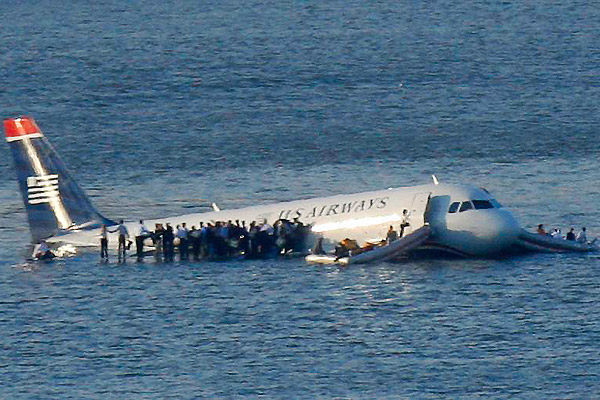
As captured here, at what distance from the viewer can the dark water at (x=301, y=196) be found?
7512 centimetres

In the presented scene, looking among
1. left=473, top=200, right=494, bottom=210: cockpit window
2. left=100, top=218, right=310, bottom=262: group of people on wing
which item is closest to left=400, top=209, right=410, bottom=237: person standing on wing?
left=473, top=200, right=494, bottom=210: cockpit window

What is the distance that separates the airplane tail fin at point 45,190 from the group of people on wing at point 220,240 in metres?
5.58

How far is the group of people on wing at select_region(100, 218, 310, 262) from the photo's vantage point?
10300cm

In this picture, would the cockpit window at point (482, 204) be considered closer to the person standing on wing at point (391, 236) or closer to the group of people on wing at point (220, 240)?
the person standing on wing at point (391, 236)

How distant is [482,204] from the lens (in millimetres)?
98562

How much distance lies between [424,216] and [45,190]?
27.6 meters

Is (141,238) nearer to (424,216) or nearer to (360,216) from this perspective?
(360,216)

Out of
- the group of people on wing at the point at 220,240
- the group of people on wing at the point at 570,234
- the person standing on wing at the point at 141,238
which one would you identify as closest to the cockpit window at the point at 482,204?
the group of people on wing at the point at 570,234

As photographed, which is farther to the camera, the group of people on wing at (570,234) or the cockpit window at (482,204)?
the group of people on wing at (570,234)

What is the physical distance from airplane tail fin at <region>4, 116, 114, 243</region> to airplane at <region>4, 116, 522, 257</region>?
66mm

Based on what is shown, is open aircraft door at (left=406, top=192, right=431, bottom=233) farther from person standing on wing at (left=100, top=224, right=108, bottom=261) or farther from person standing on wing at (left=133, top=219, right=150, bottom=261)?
person standing on wing at (left=100, top=224, right=108, bottom=261)

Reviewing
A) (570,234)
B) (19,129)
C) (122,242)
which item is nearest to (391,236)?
(570,234)

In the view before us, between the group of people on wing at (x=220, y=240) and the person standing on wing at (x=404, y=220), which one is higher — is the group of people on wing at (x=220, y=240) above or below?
below

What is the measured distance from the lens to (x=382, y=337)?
8100cm
